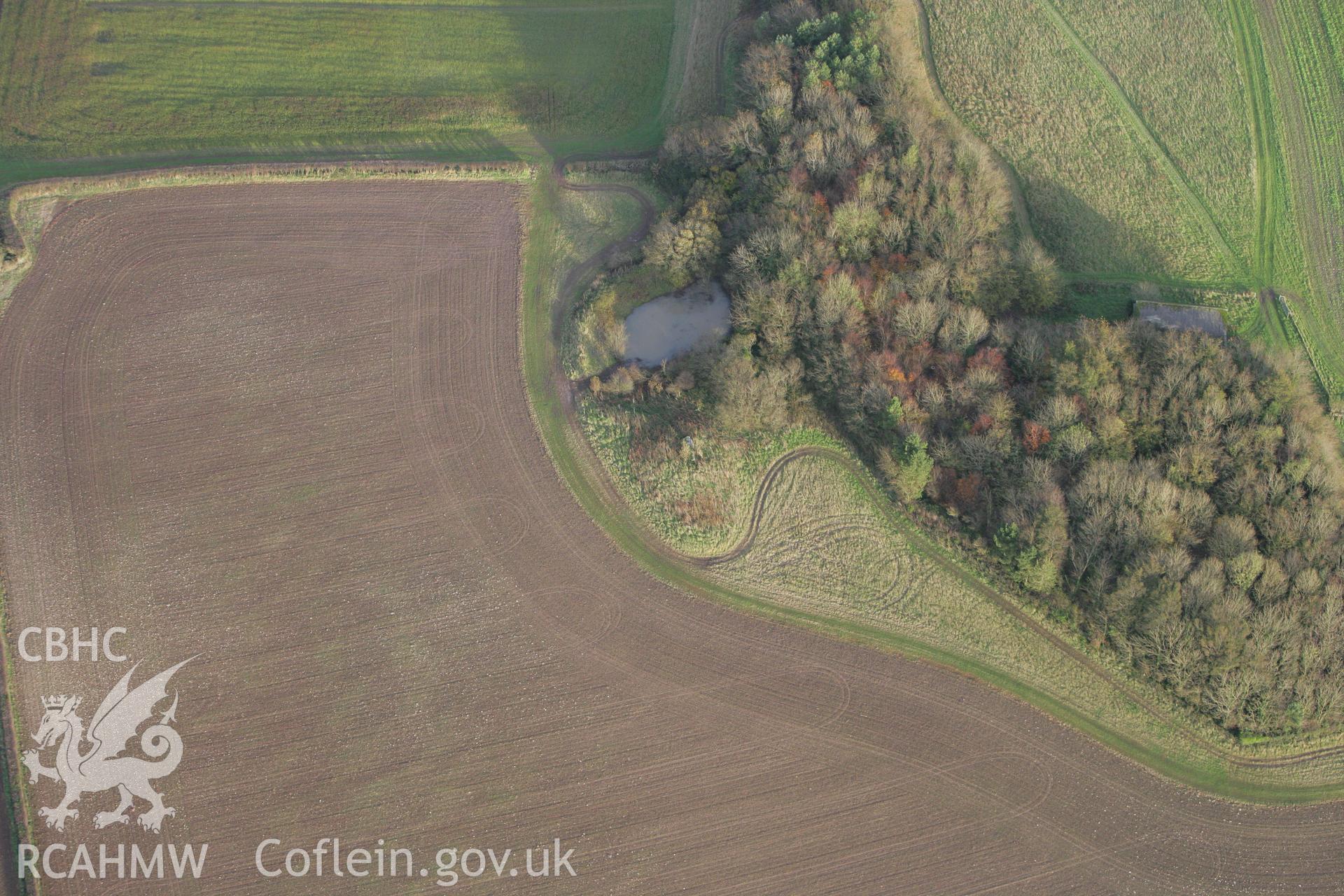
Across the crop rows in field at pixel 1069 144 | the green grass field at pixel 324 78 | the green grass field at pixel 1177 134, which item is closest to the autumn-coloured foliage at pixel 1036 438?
the green grass field at pixel 1177 134

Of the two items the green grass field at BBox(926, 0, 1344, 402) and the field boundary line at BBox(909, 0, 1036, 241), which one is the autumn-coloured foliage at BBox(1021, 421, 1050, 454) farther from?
the field boundary line at BBox(909, 0, 1036, 241)

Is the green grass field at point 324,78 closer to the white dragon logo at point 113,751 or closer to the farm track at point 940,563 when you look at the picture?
the farm track at point 940,563

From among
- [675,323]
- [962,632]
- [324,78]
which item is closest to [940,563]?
[962,632]

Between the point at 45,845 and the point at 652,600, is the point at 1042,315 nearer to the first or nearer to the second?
the point at 652,600

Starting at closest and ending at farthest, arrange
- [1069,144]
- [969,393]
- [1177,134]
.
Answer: [969,393] < [1069,144] < [1177,134]

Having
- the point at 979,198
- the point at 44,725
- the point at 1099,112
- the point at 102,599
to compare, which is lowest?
the point at 44,725

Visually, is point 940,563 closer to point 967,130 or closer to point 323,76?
point 967,130

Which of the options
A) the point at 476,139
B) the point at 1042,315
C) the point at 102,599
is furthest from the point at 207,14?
the point at 1042,315
